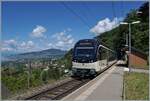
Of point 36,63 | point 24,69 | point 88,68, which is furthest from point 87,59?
point 24,69

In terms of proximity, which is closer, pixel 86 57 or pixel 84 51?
pixel 86 57

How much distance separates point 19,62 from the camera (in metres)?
20.6

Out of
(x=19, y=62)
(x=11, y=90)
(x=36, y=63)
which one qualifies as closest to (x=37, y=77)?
(x=36, y=63)

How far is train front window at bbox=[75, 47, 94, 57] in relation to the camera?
1118 inches

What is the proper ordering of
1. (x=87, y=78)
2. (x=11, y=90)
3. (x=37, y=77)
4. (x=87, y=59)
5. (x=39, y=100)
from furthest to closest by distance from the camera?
1. (x=87, y=78)
2. (x=87, y=59)
3. (x=37, y=77)
4. (x=11, y=90)
5. (x=39, y=100)

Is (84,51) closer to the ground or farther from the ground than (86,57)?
farther from the ground

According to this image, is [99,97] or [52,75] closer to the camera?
[99,97]

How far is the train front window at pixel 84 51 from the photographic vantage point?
2839 centimetres

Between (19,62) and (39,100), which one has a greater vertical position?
(19,62)

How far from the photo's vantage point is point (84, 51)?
2856 cm

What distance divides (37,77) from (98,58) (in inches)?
314

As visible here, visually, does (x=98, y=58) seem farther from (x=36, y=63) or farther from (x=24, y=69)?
(x=24, y=69)

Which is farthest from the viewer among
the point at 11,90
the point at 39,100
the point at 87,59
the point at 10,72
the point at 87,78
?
the point at 87,78

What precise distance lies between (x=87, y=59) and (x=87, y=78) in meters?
2.57
